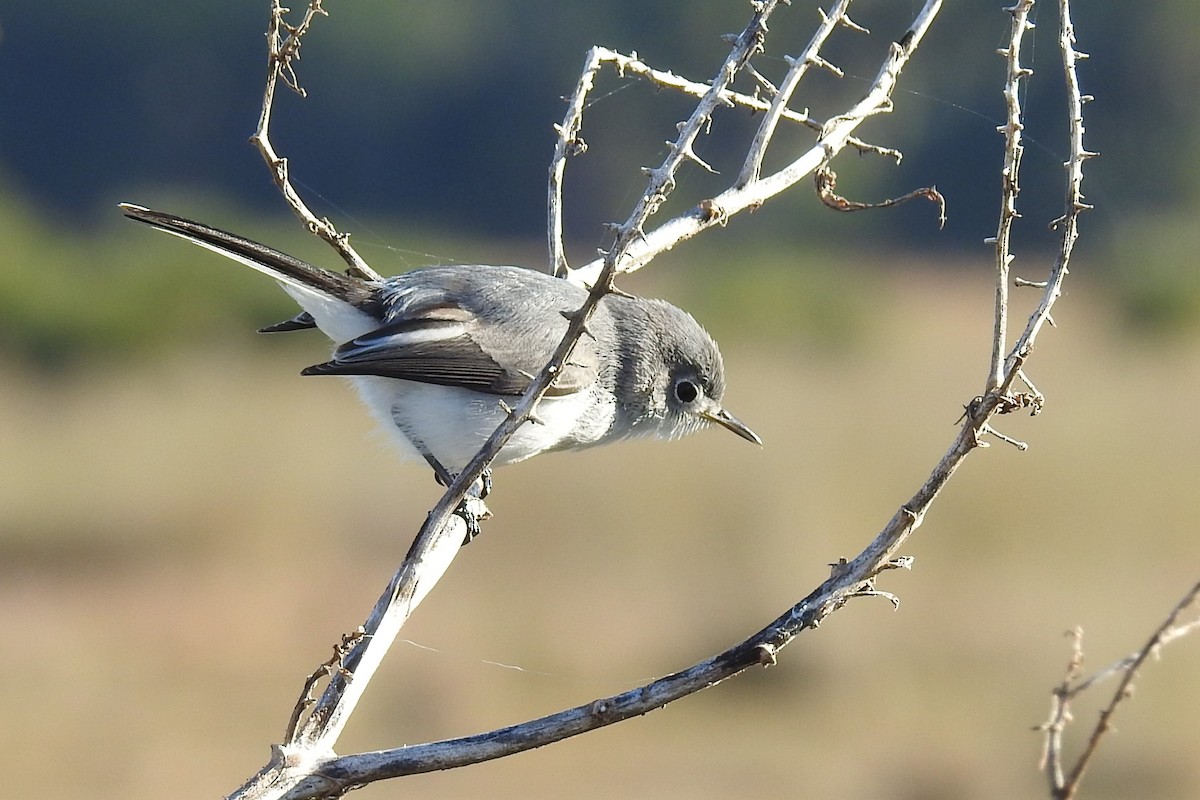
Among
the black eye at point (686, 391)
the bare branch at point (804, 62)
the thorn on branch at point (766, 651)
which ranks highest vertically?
the black eye at point (686, 391)

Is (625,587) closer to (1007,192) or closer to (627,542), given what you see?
(627,542)

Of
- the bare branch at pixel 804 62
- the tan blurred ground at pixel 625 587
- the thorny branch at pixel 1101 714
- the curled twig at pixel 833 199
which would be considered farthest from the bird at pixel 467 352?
the tan blurred ground at pixel 625 587

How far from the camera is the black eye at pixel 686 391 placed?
399cm

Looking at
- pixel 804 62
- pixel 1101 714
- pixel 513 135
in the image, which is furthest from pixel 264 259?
pixel 513 135

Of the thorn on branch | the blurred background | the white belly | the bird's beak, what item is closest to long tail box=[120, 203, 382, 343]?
the white belly

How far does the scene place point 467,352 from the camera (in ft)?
12.1

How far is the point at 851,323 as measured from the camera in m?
24.4

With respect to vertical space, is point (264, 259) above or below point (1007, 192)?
above

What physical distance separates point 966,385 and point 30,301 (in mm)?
14042

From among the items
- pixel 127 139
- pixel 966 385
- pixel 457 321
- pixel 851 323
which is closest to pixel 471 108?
pixel 127 139

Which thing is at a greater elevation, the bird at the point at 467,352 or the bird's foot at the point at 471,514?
the bird at the point at 467,352

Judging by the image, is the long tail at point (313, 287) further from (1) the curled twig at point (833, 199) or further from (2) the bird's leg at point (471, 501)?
(1) the curled twig at point (833, 199)

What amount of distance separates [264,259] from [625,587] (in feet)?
29.1

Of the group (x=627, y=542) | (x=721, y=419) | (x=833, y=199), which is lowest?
(x=833, y=199)
